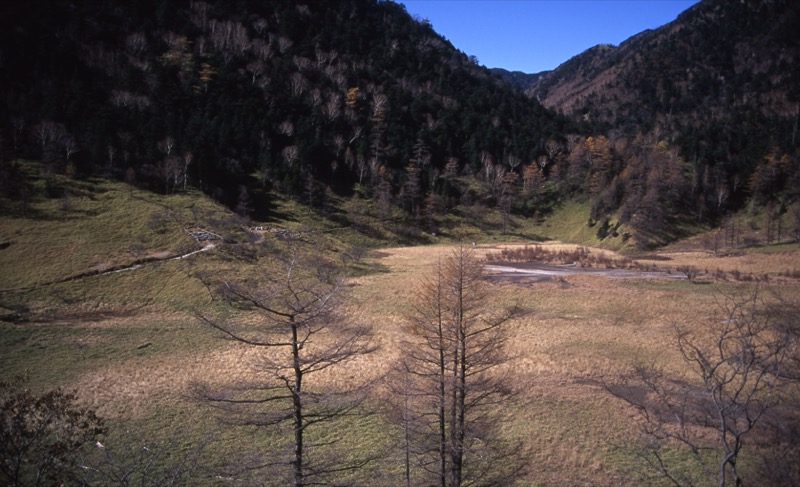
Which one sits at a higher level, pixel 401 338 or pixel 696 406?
pixel 401 338

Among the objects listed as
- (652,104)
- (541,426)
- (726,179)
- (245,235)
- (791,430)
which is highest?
(652,104)

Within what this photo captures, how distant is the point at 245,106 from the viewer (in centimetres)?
10281

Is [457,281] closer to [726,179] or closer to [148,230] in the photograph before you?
[148,230]

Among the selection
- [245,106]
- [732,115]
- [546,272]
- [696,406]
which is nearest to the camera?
[696,406]

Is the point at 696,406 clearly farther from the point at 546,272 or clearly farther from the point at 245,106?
the point at 245,106

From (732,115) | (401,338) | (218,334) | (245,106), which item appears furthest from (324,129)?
(732,115)

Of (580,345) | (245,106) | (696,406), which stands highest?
(245,106)

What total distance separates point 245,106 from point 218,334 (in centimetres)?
8712

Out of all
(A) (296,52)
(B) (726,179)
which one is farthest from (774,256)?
(A) (296,52)

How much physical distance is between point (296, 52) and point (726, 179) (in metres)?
132

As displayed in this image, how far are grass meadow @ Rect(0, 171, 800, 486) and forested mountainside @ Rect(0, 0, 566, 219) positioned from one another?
60.8 feet

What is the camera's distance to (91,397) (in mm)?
20156

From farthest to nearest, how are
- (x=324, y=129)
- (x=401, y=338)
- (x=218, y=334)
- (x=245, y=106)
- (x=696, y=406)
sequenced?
(x=324, y=129), (x=245, y=106), (x=218, y=334), (x=401, y=338), (x=696, y=406)

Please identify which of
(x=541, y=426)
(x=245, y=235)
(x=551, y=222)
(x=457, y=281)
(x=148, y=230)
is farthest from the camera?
(x=551, y=222)
